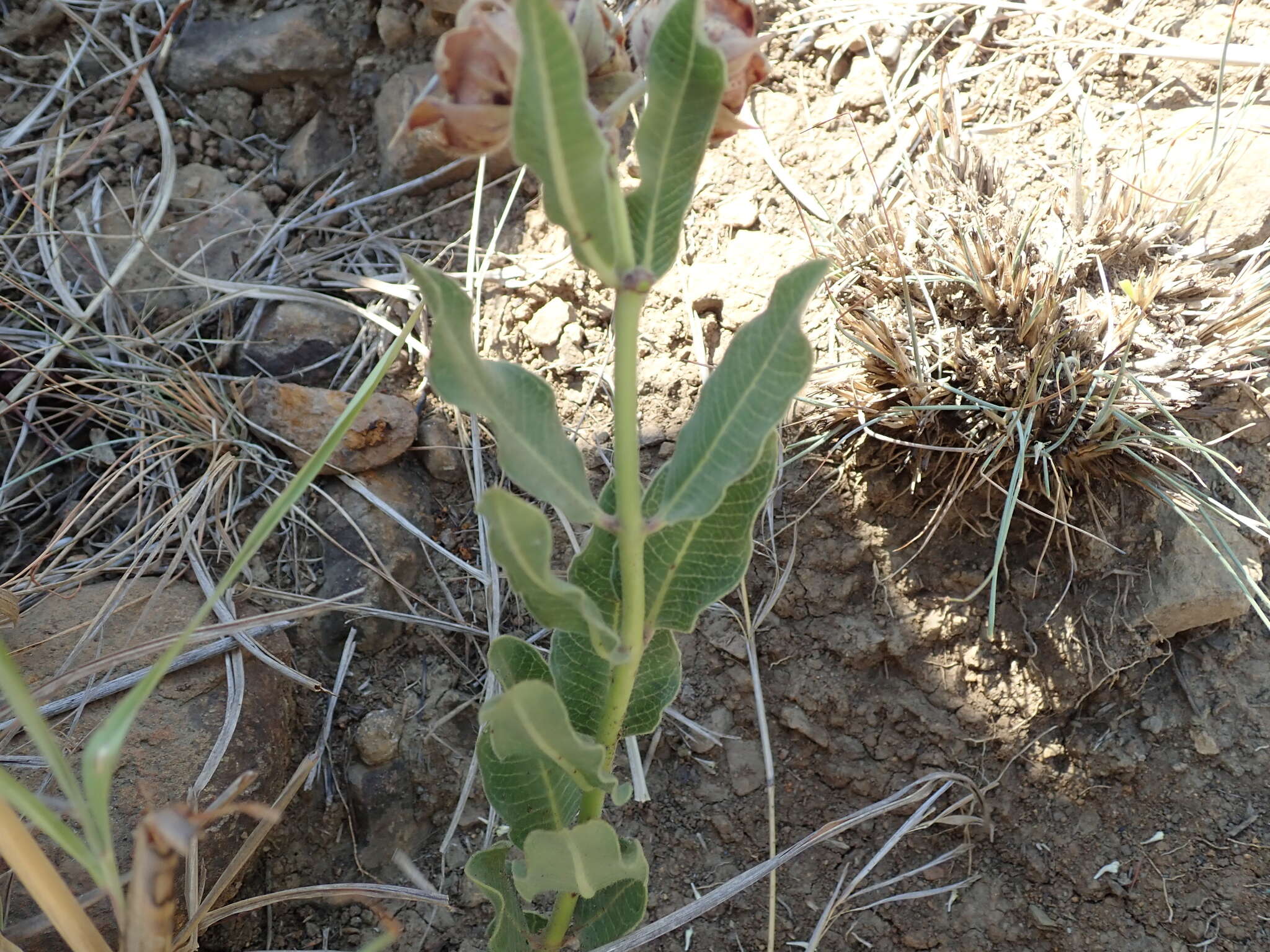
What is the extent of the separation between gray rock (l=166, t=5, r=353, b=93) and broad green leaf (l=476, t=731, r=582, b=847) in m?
1.72

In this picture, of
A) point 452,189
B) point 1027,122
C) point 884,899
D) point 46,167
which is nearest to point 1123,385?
point 1027,122

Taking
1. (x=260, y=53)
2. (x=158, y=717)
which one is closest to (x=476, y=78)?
(x=158, y=717)

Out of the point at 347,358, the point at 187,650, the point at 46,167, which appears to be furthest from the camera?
the point at 46,167

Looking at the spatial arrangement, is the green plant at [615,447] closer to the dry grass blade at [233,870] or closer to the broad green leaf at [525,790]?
the broad green leaf at [525,790]

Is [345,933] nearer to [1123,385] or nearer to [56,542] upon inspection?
[56,542]

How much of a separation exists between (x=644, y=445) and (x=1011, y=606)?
2.41 ft

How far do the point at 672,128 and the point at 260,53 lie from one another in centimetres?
172

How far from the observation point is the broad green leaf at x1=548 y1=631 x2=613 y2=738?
1.15 metres

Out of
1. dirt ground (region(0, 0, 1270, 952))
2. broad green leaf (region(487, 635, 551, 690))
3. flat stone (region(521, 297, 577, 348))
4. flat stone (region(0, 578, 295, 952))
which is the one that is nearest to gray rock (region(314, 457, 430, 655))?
dirt ground (region(0, 0, 1270, 952))

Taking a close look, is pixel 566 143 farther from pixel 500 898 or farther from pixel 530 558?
pixel 500 898

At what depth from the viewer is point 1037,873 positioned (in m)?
1.73

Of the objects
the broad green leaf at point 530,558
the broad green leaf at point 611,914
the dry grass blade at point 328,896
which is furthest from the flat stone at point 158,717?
the broad green leaf at point 530,558

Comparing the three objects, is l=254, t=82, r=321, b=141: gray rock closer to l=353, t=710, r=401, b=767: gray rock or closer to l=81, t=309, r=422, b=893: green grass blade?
l=353, t=710, r=401, b=767: gray rock

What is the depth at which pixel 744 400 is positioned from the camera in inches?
36.4
